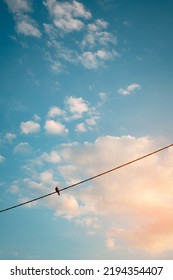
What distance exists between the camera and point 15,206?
33.6ft
